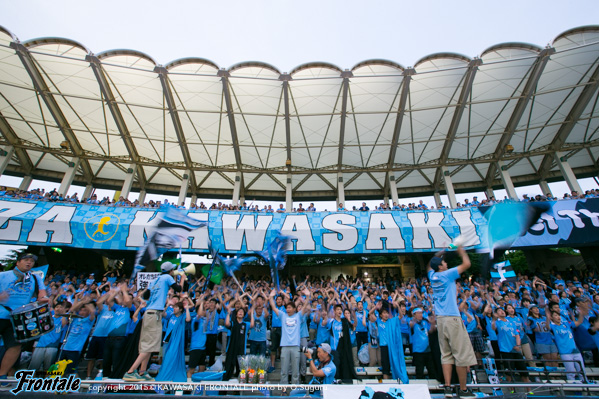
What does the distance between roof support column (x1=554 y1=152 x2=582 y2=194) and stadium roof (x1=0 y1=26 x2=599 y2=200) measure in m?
0.53

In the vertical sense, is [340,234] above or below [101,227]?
above

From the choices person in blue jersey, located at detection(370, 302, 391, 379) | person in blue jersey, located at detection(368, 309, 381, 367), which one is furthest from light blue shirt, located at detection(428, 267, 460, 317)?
person in blue jersey, located at detection(368, 309, 381, 367)

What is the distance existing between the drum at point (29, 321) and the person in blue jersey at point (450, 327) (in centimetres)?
653

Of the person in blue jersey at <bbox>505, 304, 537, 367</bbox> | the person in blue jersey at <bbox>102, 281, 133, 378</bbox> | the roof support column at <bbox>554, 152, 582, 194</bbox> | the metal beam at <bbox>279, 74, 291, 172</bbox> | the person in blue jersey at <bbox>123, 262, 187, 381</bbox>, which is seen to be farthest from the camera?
the roof support column at <bbox>554, 152, 582, 194</bbox>

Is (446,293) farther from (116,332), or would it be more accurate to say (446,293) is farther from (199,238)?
(199,238)

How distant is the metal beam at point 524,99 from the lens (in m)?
16.4

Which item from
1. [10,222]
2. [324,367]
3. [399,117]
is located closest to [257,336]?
[324,367]

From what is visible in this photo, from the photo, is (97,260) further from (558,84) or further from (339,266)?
(558,84)

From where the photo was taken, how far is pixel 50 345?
6.60 metres

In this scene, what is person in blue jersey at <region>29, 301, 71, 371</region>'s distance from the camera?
6391 millimetres

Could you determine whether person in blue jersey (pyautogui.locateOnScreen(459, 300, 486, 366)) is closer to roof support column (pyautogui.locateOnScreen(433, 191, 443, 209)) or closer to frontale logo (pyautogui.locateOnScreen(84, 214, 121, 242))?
frontale logo (pyautogui.locateOnScreen(84, 214, 121, 242))

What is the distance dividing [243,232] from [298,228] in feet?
11.1

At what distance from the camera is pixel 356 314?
27.3 feet

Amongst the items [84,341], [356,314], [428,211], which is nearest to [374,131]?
[428,211]
